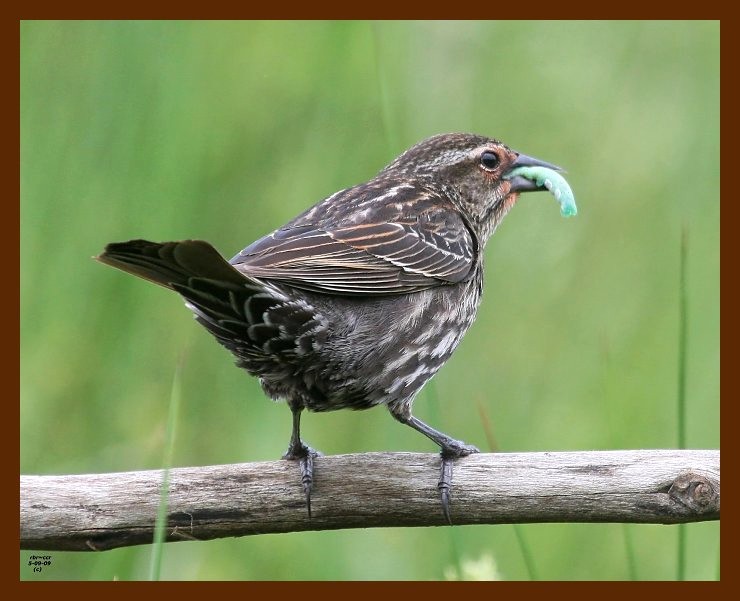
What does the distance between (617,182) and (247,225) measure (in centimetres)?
261

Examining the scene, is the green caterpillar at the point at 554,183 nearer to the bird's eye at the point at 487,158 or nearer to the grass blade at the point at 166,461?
the bird's eye at the point at 487,158

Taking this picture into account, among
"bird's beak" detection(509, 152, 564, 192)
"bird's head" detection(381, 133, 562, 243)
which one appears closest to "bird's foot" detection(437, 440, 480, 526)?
"bird's head" detection(381, 133, 562, 243)

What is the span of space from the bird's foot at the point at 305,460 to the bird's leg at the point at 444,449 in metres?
0.47

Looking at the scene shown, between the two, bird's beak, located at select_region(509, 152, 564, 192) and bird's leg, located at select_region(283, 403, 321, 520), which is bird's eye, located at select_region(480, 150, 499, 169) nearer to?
bird's beak, located at select_region(509, 152, 564, 192)

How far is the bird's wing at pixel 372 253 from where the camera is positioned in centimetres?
424

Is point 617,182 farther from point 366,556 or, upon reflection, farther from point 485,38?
point 366,556

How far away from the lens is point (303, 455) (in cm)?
451

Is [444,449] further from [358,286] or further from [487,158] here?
[487,158]

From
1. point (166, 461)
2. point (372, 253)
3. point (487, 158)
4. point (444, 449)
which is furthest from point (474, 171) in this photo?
point (166, 461)

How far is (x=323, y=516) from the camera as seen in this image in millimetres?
4074

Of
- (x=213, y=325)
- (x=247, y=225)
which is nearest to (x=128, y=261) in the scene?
(x=213, y=325)

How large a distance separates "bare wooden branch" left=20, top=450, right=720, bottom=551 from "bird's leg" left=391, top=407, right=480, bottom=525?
0.04 m

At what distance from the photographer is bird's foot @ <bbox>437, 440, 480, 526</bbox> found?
4.05m

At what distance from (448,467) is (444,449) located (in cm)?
22
